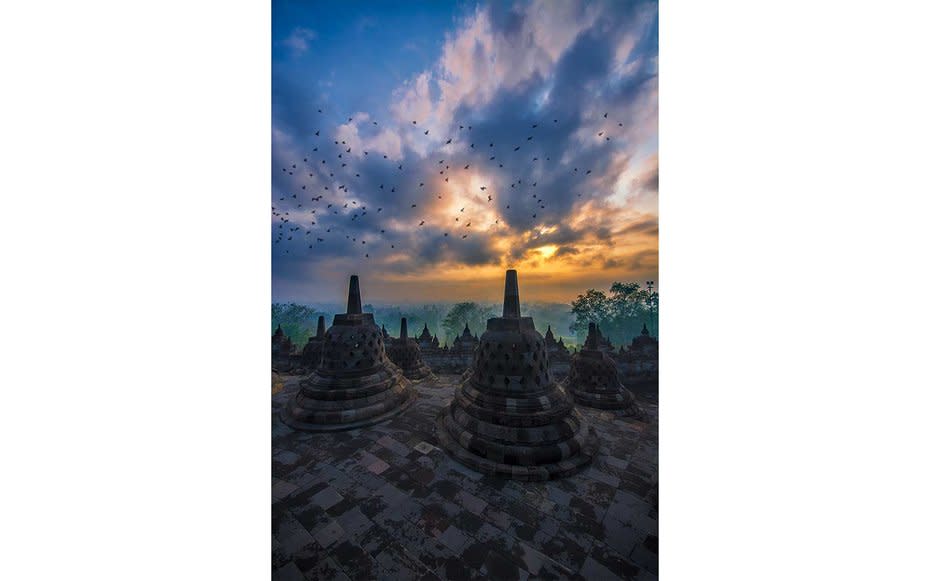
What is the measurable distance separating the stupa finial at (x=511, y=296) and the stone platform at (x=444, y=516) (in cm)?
353

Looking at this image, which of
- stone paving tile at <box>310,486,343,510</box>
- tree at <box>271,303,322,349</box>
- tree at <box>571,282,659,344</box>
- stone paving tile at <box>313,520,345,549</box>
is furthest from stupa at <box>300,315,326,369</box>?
tree at <box>271,303,322,349</box>

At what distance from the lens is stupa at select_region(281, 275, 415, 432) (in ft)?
24.2

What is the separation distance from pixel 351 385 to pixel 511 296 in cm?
540

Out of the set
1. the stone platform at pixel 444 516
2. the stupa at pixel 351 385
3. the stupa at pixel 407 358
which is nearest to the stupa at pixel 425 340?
the stupa at pixel 407 358

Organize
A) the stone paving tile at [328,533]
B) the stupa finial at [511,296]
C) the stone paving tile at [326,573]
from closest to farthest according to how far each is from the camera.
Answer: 1. the stone paving tile at [326,573]
2. the stone paving tile at [328,533]
3. the stupa finial at [511,296]

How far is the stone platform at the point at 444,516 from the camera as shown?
11.5 ft

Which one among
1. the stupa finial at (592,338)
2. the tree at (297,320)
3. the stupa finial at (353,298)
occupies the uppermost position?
the stupa finial at (353,298)

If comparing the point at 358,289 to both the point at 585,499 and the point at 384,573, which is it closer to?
the point at 384,573

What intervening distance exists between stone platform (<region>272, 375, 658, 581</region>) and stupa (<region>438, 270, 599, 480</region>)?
0.29 m

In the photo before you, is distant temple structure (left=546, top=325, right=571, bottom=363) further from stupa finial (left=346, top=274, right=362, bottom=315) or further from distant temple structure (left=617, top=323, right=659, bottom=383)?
stupa finial (left=346, top=274, right=362, bottom=315)

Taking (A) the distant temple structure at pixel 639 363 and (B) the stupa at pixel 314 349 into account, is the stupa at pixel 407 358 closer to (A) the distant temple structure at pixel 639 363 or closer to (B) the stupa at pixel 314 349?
(B) the stupa at pixel 314 349

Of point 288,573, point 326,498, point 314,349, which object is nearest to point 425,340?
point 314,349

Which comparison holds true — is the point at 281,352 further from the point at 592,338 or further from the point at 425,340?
the point at 592,338

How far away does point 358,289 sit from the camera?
30.4ft
